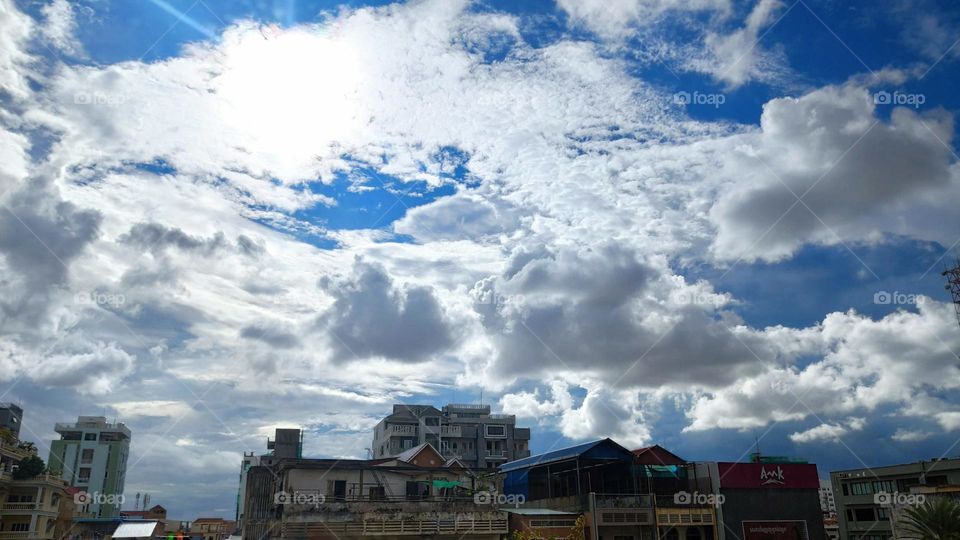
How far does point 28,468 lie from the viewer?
197 feet

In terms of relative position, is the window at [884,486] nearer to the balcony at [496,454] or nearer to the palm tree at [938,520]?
the palm tree at [938,520]

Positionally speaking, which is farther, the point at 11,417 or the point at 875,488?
the point at 11,417

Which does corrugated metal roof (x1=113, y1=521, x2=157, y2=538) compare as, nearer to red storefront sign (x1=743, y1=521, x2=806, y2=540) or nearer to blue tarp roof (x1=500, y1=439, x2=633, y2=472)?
blue tarp roof (x1=500, y1=439, x2=633, y2=472)

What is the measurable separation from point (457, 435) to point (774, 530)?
189 feet

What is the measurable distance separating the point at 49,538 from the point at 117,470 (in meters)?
57.2

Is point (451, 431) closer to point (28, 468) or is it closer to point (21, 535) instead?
point (28, 468)

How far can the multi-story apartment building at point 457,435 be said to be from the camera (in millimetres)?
96812

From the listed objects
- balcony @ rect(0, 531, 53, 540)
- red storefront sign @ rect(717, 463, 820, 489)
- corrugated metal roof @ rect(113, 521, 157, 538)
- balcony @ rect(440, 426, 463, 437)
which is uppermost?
balcony @ rect(440, 426, 463, 437)

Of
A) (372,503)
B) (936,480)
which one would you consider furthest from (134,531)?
(936,480)

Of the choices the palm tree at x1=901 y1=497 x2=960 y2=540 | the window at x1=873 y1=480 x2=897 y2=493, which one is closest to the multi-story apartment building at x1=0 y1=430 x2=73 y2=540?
the palm tree at x1=901 y1=497 x2=960 y2=540

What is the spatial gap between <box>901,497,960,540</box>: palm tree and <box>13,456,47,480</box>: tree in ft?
224

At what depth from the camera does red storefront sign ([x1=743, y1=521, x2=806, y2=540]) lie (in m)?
44.8

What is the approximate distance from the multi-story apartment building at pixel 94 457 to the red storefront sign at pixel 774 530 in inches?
3915

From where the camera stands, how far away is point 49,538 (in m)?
61.1
